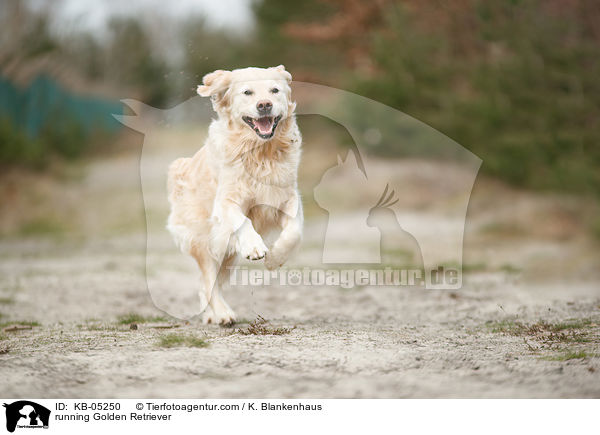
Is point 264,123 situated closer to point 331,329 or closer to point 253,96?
point 253,96

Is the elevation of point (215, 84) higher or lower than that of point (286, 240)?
higher

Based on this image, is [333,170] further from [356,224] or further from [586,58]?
[586,58]

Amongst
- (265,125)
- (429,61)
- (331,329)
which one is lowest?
(331,329)

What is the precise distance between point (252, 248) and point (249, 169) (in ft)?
2.51

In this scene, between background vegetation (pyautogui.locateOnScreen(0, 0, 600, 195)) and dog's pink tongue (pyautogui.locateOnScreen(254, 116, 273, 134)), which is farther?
background vegetation (pyautogui.locateOnScreen(0, 0, 600, 195))

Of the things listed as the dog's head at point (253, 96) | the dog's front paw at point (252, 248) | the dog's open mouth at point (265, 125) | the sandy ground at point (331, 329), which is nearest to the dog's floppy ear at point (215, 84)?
the dog's head at point (253, 96)

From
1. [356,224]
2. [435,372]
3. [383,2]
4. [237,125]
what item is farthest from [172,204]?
[383,2]

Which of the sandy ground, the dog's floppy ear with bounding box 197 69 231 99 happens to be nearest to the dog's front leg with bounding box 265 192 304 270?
the sandy ground

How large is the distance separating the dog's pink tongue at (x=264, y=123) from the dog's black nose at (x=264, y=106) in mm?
102

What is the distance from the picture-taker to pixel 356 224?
45.3 feet

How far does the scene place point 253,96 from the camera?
507 centimetres
